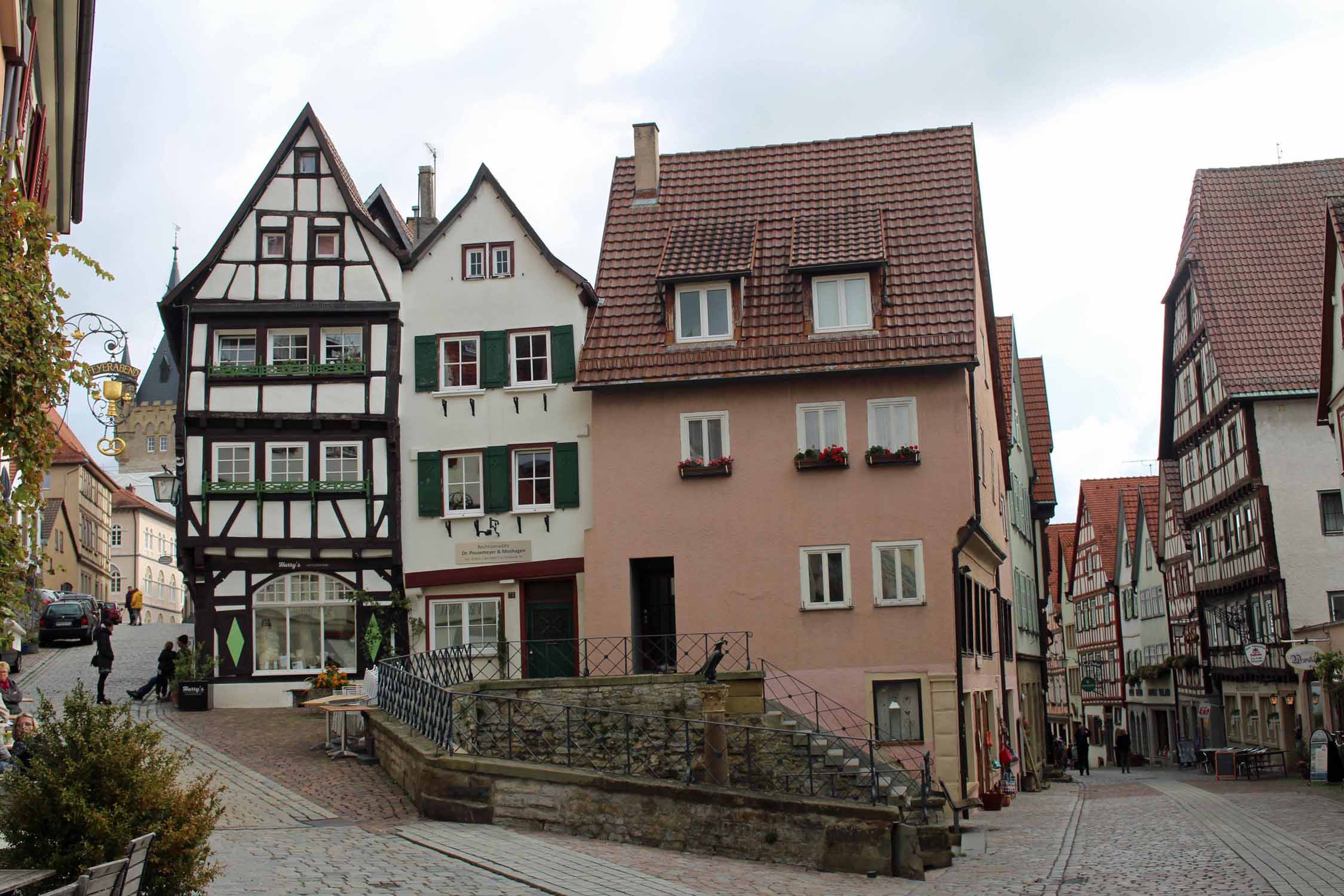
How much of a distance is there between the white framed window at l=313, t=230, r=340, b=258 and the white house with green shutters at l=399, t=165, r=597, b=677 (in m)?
1.58

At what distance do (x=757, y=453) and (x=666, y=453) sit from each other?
169cm

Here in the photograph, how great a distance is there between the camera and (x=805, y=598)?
25.8m

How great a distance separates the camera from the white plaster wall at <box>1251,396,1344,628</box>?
3875 centimetres

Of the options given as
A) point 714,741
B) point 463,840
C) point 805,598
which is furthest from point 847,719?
point 463,840

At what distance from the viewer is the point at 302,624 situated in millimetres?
29125

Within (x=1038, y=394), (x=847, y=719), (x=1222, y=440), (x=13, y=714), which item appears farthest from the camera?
(x=1038, y=394)

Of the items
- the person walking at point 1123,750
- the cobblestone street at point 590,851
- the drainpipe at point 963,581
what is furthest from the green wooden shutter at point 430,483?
the person walking at point 1123,750

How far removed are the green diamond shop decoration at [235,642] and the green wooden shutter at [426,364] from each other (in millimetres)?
5923

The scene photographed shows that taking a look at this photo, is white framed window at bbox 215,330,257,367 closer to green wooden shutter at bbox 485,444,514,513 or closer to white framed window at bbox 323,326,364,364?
white framed window at bbox 323,326,364,364

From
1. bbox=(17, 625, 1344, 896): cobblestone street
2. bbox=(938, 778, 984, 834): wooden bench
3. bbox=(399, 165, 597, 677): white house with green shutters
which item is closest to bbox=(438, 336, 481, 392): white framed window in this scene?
bbox=(399, 165, 597, 677): white house with green shutters

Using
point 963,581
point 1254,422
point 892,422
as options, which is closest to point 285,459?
point 892,422

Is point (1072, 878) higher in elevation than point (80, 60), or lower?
lower

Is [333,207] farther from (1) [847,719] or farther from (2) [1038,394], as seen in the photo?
(2) [1038,394]

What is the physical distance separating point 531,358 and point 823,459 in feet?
20.6
